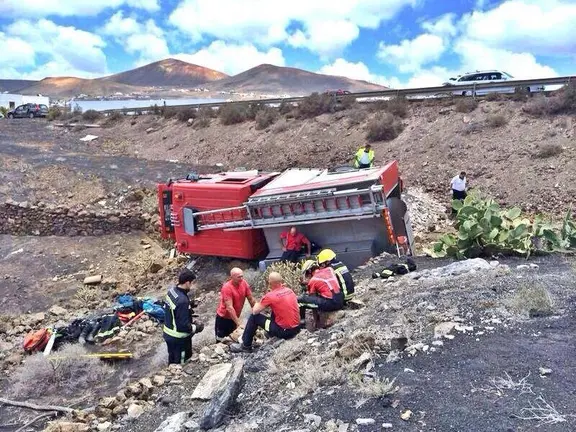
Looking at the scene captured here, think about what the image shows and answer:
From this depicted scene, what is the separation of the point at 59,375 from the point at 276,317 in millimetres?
3196

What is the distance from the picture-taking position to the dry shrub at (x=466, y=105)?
19.5 metres

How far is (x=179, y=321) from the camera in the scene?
6.74m

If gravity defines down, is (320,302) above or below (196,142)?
below

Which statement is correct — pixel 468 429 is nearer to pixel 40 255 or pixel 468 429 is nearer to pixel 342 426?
pixel 342 426

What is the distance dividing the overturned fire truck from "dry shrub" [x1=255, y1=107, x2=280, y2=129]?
13484 millimetres

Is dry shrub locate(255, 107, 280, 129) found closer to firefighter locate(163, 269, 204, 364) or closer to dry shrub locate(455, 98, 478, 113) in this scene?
dry shrub locate(455, 98, 478, 113)

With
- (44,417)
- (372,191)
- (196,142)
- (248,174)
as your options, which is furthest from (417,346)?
(196,142)

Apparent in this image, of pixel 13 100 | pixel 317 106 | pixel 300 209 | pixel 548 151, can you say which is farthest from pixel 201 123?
pixel 13 100

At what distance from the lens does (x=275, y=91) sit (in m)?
120

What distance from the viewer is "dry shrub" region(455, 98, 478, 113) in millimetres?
19469

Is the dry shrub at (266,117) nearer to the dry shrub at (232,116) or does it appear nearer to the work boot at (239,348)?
the dry shrub at (232,116)

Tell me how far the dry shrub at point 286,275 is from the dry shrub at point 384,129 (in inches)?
452

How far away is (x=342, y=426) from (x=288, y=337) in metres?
2.57

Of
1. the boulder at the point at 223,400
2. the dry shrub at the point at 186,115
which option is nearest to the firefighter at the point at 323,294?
the boulder at the point at 223,400
